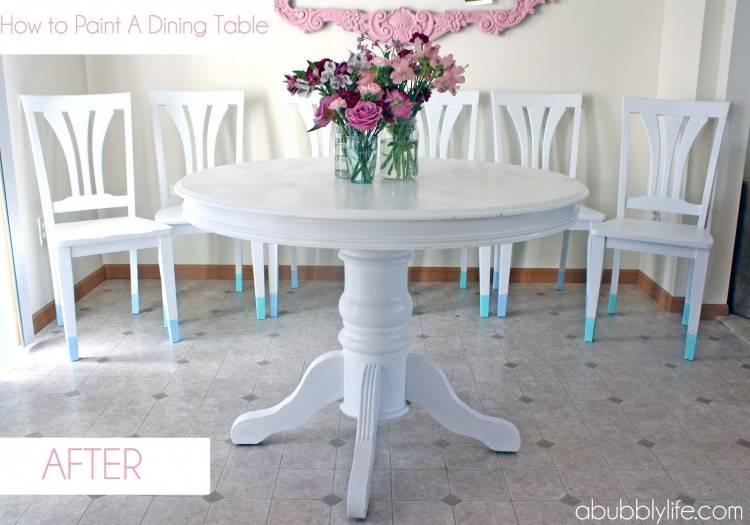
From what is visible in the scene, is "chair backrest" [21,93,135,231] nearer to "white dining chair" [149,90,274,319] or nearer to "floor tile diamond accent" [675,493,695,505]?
"white dining chair" [149,90,274,319]

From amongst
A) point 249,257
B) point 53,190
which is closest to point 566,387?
point 249,257

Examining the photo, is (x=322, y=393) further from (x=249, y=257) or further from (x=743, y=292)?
(x=743, y=292)

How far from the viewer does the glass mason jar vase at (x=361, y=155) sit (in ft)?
7.54

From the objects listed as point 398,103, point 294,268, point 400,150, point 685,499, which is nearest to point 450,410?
point 685,499

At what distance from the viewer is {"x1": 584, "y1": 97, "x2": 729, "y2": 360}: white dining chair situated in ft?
10.7

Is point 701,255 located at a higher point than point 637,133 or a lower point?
lower

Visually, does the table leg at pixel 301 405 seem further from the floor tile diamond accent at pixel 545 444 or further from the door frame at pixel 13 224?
the door frame at pixel 13 224

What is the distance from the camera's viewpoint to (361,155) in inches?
90.9

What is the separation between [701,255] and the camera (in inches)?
128

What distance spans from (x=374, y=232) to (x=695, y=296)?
1.93m

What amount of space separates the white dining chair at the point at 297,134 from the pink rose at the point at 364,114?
5.77 ft

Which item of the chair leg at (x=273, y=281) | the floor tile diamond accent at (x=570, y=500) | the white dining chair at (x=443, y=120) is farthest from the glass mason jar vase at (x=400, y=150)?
the white dining chair at (x=443, y=120)

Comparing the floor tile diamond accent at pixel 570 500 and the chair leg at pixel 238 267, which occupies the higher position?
the chair leg at pixel 238 267

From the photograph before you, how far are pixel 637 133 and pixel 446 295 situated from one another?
1.36 meters
